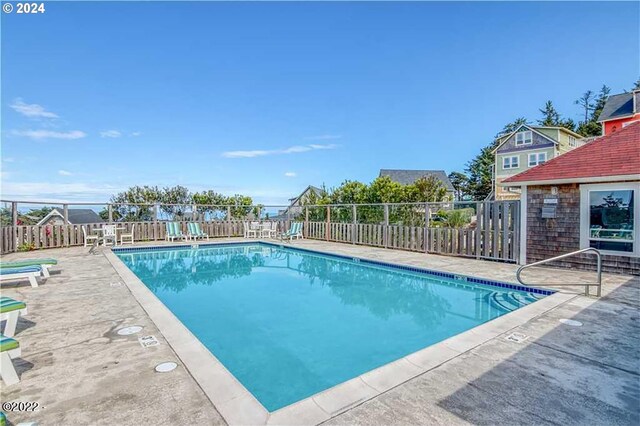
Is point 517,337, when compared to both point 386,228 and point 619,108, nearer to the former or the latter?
point 386,228

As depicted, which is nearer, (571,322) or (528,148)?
(571,322)

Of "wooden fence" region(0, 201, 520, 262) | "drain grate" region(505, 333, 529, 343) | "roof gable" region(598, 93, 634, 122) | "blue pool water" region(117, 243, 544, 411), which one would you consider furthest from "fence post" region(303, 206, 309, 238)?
"roof gable" region(598, 93, 634, 122)

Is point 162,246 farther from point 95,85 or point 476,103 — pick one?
point 476,103

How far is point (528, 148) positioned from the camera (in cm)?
2609

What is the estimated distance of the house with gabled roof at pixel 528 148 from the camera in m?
24.9

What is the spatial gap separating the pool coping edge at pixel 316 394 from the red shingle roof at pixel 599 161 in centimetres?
448

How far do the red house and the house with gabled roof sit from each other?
3686 millimetres

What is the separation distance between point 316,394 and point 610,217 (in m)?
7.56

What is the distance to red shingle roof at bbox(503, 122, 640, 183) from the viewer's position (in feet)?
21.4

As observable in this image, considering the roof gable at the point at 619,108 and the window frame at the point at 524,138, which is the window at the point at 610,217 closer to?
the roof gable at the point at 619,108

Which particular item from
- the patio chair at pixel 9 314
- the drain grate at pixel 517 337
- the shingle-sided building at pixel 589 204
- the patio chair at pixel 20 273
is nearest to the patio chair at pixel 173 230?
the patio chair at pixel 20 273

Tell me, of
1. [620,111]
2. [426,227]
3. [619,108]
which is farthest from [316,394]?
[619,108]

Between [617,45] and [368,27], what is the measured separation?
28.5 feet

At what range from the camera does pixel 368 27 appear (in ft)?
40.7
